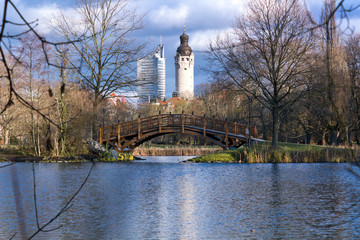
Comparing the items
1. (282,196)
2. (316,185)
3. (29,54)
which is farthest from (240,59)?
(282,196)

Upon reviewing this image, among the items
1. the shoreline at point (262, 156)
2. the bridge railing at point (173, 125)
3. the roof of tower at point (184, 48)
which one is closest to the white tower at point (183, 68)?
the roof of tower at point (184, 48)

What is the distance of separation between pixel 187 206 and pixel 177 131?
64.1ft

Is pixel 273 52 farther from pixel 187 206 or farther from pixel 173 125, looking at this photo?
pixel 187 206

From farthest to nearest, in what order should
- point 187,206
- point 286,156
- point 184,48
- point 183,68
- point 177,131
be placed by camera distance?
point 183,68 < point 184,48 < point 177,131 < point 286,156 < point 187,206

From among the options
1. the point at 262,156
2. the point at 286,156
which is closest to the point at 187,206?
the point at 286,156

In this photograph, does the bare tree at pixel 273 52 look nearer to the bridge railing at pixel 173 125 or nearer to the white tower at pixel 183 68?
the bridge railing at pixel 173 125

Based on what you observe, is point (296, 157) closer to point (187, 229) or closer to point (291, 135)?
point (187, 229)

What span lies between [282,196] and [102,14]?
2106 cm

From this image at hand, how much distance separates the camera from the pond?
788 centimetres

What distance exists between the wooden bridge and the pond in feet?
37.5

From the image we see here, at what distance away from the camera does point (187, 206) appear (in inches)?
419

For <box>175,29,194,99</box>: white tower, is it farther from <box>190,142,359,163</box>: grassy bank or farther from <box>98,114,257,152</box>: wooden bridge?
<box>190,142,359,163</box>: grassy bank

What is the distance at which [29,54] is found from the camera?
2134 cm

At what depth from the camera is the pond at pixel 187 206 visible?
310 inches
